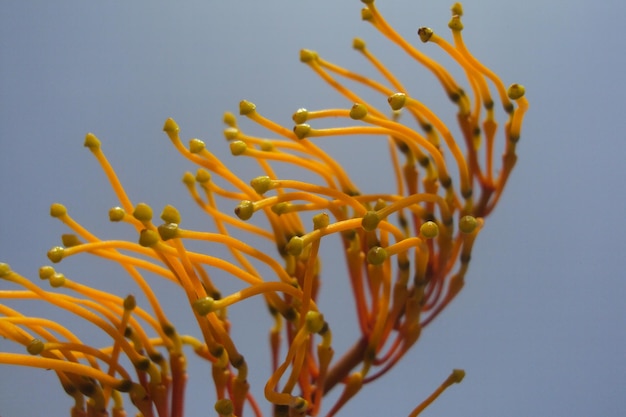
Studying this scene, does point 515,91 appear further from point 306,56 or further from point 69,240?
point 69,240

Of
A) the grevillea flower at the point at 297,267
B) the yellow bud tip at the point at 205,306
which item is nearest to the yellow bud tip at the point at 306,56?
the grevillea flower at the point at 297,267

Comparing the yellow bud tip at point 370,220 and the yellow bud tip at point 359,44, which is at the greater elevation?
the yellow bud tip at point 359,44

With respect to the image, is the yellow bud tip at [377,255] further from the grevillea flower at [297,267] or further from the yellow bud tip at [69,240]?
the yellow bud tip at [69,240]

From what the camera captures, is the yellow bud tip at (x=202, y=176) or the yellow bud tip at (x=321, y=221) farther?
the yellow bud tip at (x=202, y=176)

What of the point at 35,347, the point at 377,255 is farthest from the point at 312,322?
the point at 35,347

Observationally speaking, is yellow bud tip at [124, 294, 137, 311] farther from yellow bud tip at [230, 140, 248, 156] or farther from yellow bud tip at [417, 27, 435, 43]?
yellow bud tip at [417, 27, 435, 43]

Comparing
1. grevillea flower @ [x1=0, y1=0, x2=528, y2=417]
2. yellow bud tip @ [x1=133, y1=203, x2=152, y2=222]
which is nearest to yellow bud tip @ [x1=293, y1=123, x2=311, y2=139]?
grevillea flower @ [x1=0, y1=0, x2=528, y2=417]

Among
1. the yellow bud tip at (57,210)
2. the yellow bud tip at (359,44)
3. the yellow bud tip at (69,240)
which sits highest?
the yellow bud tip at (359,44)

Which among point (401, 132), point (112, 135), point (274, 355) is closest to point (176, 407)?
point (274, 355)
